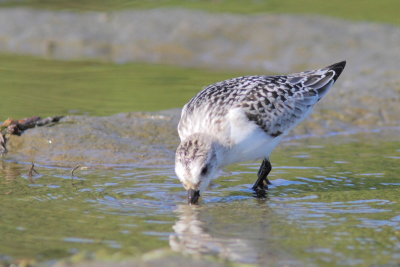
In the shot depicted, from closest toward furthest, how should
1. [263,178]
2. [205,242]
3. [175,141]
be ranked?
[205,242]
[263,178]
[175,141]

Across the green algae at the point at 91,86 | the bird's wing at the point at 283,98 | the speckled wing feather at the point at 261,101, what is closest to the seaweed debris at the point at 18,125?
the green algae at the point at 91,86

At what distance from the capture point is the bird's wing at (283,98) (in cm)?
769

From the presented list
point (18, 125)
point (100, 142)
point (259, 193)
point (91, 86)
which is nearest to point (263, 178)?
point (259, 193)

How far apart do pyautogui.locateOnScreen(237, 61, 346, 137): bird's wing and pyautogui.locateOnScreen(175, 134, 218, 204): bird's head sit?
0.72 m

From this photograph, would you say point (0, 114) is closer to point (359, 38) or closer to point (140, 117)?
point (140, 117)

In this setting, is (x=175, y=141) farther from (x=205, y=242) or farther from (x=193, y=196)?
(x=205, y=242)

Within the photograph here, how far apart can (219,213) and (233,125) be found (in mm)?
1009

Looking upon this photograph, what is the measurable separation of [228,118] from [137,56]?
24.2 feet

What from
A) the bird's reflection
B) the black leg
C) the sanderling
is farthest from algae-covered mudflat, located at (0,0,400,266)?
the sanderling

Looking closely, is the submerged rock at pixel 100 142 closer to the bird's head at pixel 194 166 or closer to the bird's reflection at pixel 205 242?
the bird's head at pixel 194 166

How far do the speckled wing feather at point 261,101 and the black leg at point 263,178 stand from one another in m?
0.29

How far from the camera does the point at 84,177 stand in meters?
7.89

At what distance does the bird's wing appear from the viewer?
769 cm

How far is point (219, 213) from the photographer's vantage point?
6.68 metres
